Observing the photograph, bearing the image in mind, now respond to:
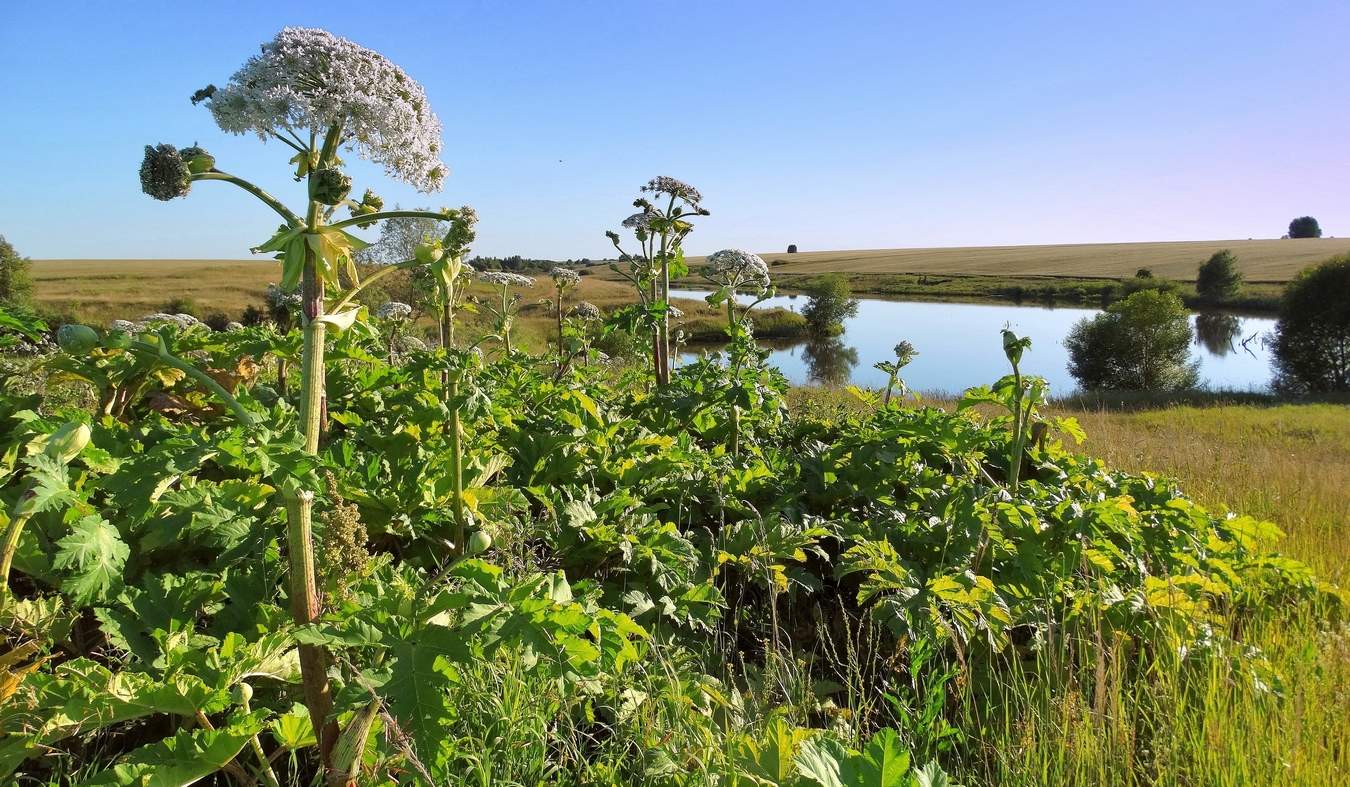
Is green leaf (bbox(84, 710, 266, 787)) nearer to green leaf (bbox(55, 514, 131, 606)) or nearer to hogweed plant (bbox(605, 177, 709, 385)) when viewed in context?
green leaf (bbox(55, 514, 131, 606))

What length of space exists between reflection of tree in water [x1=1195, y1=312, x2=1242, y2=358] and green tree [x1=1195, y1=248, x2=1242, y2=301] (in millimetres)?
4566

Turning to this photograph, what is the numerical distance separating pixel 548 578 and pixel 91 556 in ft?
3.36

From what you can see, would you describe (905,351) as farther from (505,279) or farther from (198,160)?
(198,160)

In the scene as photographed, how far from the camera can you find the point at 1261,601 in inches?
126

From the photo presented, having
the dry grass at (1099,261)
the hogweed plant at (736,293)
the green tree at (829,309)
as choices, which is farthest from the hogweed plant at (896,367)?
the dry grass at (1099,261)

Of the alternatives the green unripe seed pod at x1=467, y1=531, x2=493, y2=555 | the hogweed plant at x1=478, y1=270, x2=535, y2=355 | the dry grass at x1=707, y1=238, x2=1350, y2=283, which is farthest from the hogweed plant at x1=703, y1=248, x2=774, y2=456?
the dry grass at x1=707, y1=238, x2=1350, y2=283

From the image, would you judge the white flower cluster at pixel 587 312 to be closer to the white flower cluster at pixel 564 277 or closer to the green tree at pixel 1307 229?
the white flower cluster at pixel 564 277

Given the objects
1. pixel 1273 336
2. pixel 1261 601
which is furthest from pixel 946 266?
pixel 1261 601

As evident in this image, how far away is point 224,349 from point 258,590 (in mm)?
1347

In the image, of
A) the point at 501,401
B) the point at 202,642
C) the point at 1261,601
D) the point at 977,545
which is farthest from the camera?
the point at 501,401

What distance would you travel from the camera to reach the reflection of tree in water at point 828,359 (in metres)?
34.8

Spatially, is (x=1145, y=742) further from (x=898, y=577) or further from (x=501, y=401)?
(x=501, y=401)

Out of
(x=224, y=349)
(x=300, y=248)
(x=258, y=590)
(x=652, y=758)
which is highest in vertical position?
(x=300, y=248)

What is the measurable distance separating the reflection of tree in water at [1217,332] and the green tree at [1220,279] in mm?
4566
